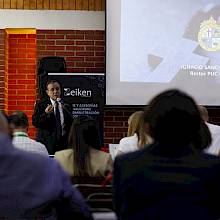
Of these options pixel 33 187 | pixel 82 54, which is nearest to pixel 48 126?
pixel 82 54

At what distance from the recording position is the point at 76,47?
8586mm

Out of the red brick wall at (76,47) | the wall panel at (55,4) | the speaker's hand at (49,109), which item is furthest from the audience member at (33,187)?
the wall panel at (55,4)

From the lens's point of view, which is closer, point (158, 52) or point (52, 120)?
point (52, 120)

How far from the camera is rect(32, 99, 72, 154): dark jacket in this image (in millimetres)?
7602

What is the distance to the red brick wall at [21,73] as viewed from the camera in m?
8.98

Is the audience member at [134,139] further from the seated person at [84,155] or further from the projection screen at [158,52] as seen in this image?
the projection screen at [158,52]

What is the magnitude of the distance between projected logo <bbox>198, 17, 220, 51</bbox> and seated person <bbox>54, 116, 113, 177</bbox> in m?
4.26

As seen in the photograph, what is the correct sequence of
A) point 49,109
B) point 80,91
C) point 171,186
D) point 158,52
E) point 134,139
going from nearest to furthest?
point 171,186
point 134,139
point 49,109
point 80,91
point 158,52

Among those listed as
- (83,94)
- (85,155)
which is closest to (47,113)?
(83,94)

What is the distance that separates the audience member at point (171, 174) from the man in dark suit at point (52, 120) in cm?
506

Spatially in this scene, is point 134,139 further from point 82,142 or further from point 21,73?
point 21,73

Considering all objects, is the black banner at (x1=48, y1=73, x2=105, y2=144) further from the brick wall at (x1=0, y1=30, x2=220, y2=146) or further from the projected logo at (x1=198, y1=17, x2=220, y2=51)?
the projected logo at (x1=198, y1=17, x2=220, y2=51)

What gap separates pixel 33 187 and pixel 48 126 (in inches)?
194

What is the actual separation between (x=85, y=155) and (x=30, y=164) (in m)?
1.63
